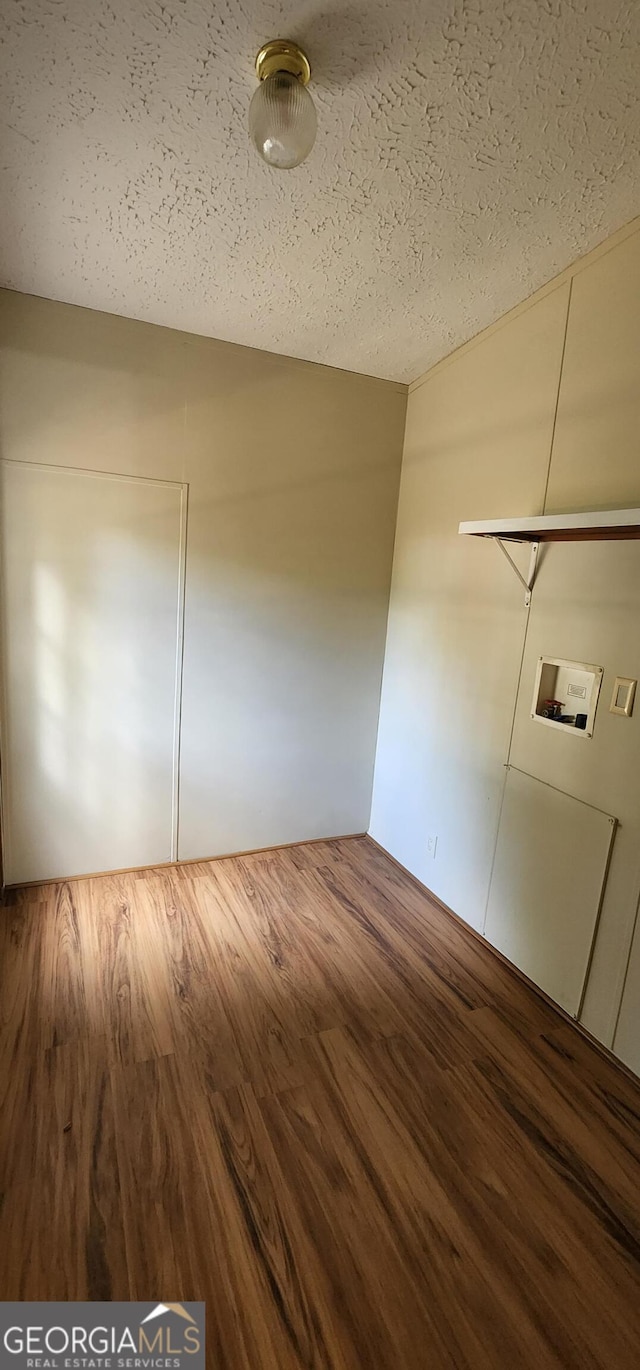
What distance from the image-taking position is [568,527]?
5.74 ft

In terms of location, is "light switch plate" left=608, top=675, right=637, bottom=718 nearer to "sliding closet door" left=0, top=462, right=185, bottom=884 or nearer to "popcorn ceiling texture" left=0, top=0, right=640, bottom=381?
"popcorn ceiling texture" left=0, top=0, right=640, bottom=381

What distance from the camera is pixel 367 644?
3324 millimetres

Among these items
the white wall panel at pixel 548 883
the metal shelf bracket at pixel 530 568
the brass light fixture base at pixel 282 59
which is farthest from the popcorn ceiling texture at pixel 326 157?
the white wall panel at pixel 548 883

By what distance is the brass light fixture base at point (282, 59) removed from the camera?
1.25m

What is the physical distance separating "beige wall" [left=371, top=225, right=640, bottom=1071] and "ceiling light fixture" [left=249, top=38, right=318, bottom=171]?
3.94ft

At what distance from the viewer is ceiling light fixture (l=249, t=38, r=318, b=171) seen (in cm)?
125

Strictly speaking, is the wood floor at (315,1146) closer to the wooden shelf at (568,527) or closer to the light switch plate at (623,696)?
the light switch plate at (623,696)

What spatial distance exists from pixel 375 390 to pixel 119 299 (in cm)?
139

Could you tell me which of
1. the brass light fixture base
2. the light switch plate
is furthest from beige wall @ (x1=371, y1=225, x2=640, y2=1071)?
the brass light fixture base

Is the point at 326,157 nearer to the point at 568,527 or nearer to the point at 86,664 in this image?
the point at 568,527

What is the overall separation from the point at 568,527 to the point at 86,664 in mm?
2235

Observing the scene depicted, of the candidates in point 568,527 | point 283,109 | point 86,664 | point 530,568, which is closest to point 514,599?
point 530,568

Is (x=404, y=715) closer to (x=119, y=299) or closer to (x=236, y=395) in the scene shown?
(x=236, y=395)

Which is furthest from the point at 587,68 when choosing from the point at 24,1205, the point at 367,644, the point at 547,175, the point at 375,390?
the point at 24,1205
